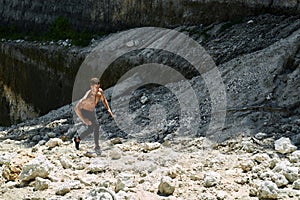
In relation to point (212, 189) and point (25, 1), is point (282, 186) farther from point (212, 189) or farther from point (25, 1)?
point (25, 1)

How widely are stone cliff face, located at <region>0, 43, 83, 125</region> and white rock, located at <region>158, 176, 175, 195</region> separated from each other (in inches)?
338

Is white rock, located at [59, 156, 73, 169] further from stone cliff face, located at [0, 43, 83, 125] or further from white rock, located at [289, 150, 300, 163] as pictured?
stone cliff face, located at [0, 43, 83, 125]

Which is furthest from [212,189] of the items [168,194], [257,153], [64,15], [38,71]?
[64,15]

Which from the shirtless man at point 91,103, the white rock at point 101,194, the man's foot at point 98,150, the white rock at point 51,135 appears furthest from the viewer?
the white rock at point 51,135

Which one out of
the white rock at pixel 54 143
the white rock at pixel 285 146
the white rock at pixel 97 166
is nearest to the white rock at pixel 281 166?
the white rock at pixel 285 146

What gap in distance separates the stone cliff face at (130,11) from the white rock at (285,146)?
4.34 metres

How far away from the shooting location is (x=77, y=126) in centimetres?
1009

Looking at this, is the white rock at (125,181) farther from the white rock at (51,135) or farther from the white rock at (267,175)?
the white rock at (51,135)

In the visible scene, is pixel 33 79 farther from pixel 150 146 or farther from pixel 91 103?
pixel 150 146

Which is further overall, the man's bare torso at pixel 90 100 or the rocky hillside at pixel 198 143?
the man's bare torso at pixel 90 100

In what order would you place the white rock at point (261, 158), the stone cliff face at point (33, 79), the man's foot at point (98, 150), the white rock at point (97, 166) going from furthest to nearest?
the stone cliff face at point (33, 79), the man's foot at point (98, 150), the white rock at point (97, 166), the white rock at point (261, 158)

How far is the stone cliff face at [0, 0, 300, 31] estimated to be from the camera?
37.9ft

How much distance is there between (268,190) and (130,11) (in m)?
9.74

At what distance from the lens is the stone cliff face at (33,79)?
14970 mm
